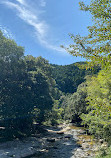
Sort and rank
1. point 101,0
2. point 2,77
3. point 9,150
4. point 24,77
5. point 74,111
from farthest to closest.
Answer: point 74,111, point 24,77, point 2,77, point 9,150, point 101,0

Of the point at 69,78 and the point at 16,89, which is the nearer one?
the point at 16,89

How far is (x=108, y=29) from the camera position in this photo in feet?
17.7

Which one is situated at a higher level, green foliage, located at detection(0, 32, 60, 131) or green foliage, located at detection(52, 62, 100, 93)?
green foliage, located at detection(52, 62, 100, 93)

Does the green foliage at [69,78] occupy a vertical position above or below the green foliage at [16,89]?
above

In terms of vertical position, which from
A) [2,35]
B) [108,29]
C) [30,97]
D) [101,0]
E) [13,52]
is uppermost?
[2,35]

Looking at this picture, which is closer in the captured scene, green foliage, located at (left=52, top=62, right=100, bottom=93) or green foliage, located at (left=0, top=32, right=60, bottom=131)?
green foliage, located at (left=0, top=32, right=60, bottom=131)

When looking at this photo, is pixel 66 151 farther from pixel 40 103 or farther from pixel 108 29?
pixel 108 29

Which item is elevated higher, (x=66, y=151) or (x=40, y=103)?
(x=40, y=103)

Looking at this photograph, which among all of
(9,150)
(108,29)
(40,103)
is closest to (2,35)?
(40,103)

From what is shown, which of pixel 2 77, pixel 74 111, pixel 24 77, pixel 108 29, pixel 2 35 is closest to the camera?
pixel 108 29

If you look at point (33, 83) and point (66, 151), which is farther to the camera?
point (33, 83)

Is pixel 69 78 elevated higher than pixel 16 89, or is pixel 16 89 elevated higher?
pixel 69 78

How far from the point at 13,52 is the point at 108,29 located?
18548mm

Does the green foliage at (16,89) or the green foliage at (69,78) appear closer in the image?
the green foliage at (16,89)
